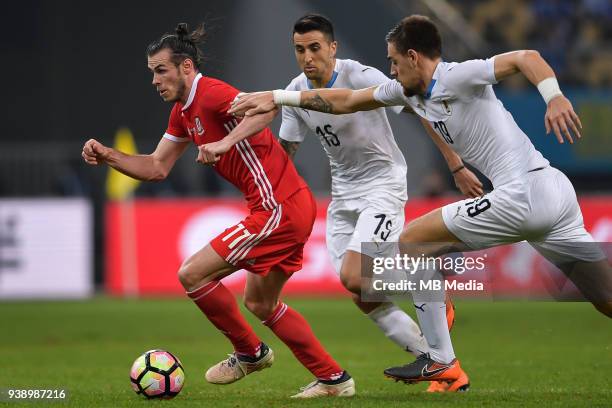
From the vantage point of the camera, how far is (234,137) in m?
6.99

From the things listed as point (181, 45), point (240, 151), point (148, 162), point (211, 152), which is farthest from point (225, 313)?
point (181, 45)

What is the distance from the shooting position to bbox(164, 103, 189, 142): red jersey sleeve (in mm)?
7820

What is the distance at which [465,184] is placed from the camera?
303 inches

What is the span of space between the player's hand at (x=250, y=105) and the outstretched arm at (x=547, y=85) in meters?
Result: 1.51

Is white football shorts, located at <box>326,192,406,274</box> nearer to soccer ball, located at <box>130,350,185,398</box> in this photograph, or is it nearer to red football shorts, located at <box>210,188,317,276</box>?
red football shorts, located at <box>210,188,317,276</box>

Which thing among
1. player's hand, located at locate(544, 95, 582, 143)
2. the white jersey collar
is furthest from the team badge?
player's hand, located at locate(544, 95, 582, 143)

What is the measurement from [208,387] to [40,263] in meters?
9.72

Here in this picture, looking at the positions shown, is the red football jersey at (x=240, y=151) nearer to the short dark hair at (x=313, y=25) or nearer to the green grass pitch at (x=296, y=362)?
the short dark hair at (x=313, y=25)

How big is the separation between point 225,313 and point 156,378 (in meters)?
0.62

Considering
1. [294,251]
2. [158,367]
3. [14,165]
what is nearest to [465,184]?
[294,251]

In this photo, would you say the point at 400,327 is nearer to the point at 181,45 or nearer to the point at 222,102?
the point at 222,102

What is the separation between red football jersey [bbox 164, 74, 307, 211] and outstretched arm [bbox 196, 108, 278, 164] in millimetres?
338

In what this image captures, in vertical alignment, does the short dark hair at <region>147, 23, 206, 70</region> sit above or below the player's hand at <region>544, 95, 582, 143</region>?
above

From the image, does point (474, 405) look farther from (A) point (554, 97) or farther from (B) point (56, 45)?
(B) point (56, 45)
